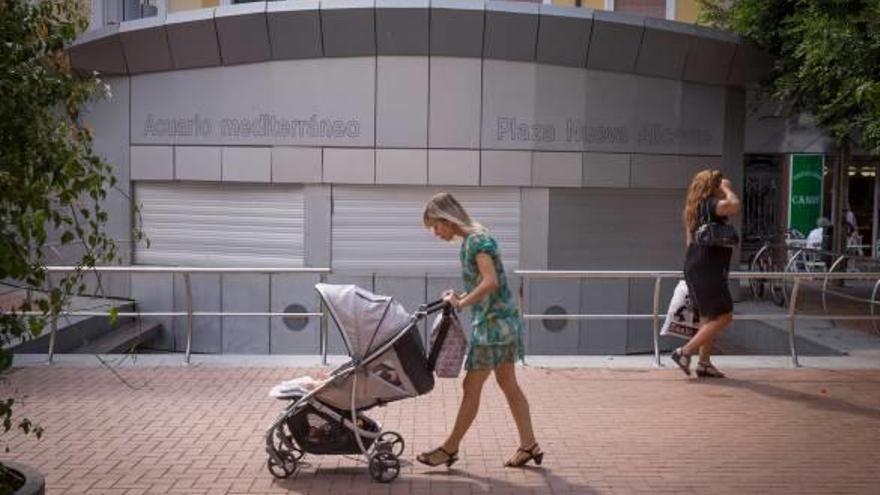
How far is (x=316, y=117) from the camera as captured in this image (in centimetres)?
1608

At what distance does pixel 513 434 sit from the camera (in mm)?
7809

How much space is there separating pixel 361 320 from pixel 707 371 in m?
4.68

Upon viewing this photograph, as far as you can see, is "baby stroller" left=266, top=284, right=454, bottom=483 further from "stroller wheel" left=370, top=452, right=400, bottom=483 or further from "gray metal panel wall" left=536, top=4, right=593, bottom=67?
"gray metal panel wall" left=536, top=4, right=593, bottom=67

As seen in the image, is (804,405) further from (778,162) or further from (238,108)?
(778,162)

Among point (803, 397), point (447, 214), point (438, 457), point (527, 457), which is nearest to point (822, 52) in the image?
point (803, 397)

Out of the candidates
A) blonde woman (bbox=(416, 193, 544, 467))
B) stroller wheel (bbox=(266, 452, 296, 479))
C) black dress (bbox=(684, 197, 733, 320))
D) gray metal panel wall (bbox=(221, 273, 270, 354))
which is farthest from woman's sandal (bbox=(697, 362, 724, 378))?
gray metal panel wall (bbox=(221, 273, 270, 354))

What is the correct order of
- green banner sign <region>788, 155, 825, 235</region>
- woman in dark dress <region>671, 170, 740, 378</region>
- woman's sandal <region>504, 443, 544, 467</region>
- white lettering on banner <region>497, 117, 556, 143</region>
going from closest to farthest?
woman's sandal <region>504, 443, 544, 467</region> < woman in dark dress <region>671, 170, 740, 378</region> < white lettering on banner <region>497, 117, 556, 143</region> < green banner sign <region>788, 155, 825, 235</region>

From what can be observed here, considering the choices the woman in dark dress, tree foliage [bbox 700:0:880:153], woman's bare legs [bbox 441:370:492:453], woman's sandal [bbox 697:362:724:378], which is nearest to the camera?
woman's bare legs [bbox 441:370:492:453]

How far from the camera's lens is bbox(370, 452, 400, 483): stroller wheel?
256 inches

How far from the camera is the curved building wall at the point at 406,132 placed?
1591 centimetres

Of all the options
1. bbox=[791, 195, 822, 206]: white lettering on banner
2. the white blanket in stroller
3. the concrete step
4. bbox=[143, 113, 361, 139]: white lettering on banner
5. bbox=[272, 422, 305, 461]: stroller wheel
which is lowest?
the concrete step

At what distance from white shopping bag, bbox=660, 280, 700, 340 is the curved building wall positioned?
615 cm

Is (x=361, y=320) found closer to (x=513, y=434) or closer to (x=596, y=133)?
(x=513, y=434)

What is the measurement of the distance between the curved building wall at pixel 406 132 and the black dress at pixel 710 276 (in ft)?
22.1
